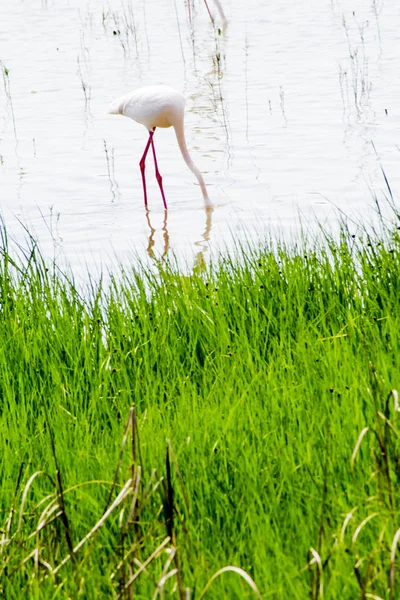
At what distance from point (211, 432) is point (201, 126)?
8.34m

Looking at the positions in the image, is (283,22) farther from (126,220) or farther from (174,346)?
(174,346)

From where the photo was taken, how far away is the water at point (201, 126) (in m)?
7.95

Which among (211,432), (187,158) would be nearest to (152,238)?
(187,158)

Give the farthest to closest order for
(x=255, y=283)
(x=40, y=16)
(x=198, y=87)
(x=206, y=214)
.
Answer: (x=40, y=16)
(x=198, y=87)
(x=206, y=214)
(x=255, y=283)

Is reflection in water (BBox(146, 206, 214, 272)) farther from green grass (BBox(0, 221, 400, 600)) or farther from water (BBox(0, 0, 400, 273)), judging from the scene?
green grass (BBox(0, 221, 400, 600))

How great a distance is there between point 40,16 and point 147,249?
1224cm

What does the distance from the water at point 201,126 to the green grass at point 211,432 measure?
112cm

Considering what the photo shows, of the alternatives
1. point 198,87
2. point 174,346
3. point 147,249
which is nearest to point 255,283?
point 174,346

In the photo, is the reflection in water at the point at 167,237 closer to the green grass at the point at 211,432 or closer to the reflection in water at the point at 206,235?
the reflection in water at the point at 206,235

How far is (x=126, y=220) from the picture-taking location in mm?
8234

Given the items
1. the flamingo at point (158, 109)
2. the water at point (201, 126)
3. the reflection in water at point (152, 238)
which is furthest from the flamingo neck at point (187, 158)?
the reflection in water at point (152, 238)

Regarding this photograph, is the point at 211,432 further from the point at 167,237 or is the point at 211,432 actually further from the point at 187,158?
the point at 187,158

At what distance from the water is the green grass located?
44.1 inches

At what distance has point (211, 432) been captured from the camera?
9.98 ft
